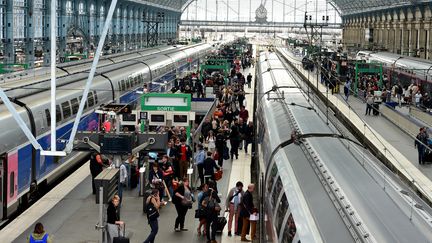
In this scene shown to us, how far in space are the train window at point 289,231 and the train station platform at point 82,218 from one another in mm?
4947

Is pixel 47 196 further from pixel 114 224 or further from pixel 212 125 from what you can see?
pixel 212 125

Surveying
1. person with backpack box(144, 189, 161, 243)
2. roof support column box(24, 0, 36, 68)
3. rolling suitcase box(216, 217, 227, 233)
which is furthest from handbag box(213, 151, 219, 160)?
roof support column box(24, 0, 36, 68)

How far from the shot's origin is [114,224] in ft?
36.7

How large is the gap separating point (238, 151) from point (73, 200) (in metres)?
8.06

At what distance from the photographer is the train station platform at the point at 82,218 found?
1285 centimetres

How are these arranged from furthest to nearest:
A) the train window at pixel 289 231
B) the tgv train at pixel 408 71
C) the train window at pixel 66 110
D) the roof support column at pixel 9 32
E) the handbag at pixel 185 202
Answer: the roof support column at pixel 9 32, the tgv train at pixel 408 71, the train window at pixel 66 110, the handbag at pixel 185 202, the train window at pixel 289 231

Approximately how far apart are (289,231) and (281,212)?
95 cm

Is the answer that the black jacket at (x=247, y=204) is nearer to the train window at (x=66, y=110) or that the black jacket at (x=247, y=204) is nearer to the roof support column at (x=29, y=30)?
the train window at (x=66, y=110)

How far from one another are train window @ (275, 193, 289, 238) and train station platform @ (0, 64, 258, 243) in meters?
4.07

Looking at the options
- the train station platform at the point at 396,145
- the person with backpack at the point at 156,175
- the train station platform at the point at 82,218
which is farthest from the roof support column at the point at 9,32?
the person with backpack at the point at 156,175

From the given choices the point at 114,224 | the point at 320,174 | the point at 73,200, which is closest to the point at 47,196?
the point at 73,200

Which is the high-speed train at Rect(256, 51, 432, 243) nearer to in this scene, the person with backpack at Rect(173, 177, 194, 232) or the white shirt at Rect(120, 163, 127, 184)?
the person with backpack at Rect(173, 177, 194, 232)

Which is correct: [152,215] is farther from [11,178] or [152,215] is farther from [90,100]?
[90,100]

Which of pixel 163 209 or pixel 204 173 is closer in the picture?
pixel 163 209
